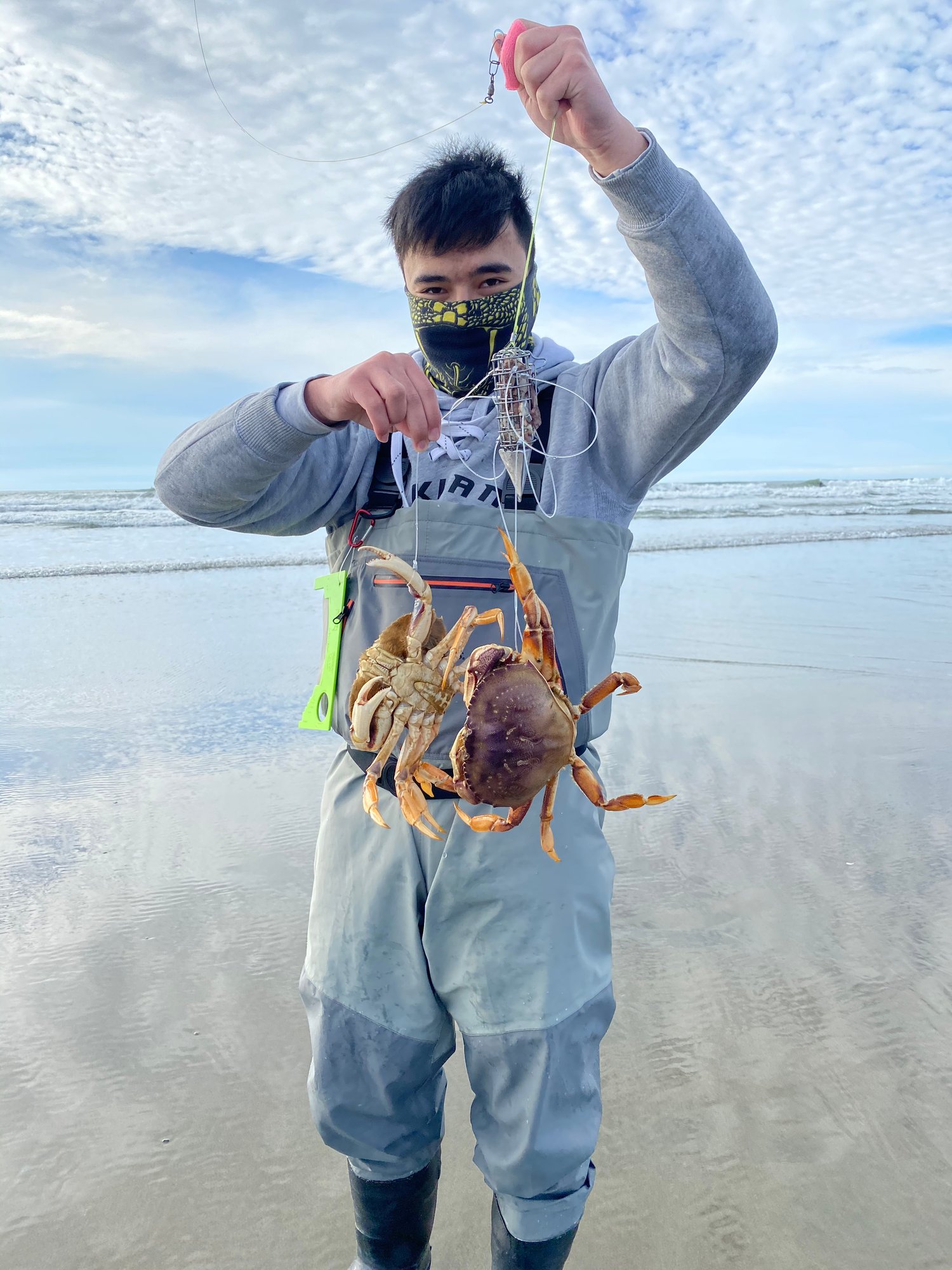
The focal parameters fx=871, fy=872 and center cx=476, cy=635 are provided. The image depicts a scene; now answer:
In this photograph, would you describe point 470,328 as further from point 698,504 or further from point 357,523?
point 698,504

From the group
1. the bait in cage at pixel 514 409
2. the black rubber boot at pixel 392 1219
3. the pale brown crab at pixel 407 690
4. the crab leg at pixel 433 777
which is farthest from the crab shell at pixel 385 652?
the black rubber boot at pixel 392 1219

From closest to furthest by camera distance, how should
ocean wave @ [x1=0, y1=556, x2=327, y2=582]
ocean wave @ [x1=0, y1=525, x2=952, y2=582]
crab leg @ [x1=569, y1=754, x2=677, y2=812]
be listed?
crab leg @ [x1=569, y1=754, x2=677, y2=812] < ocean wave @ [x1=0, y1=556, x2=327, y2=582] < ocean wave @ [x1=0, y1=525, x2=952, y2=582]

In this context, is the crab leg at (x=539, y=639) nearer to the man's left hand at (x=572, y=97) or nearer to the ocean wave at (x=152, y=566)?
the man's left hand at (x=572, y=97)

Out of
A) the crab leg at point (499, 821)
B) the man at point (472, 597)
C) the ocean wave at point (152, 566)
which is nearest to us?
the crab leg at point (499, 821)

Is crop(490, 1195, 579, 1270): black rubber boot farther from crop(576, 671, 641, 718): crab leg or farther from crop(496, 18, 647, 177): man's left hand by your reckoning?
crop(496, 18, 647, 177): man's left hand

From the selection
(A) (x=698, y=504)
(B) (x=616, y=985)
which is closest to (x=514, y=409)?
(B) (x=616, y=985)

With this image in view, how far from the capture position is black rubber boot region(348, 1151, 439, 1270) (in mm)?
2348

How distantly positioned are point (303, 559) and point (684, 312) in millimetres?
11362

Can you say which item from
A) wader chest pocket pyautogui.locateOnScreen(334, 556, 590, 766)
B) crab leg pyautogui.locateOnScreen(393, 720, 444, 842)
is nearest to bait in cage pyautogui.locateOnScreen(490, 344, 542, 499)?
wader chest pocket pyautogui.locateOnScreen(334, 556, 590, 766)

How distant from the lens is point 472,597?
88.5 inches

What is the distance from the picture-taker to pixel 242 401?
7.45 feet

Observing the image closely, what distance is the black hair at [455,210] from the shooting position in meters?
2.35

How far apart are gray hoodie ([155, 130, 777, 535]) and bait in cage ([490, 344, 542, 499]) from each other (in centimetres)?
A: 9

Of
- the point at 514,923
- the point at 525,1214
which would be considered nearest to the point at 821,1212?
the point at 525,1214
